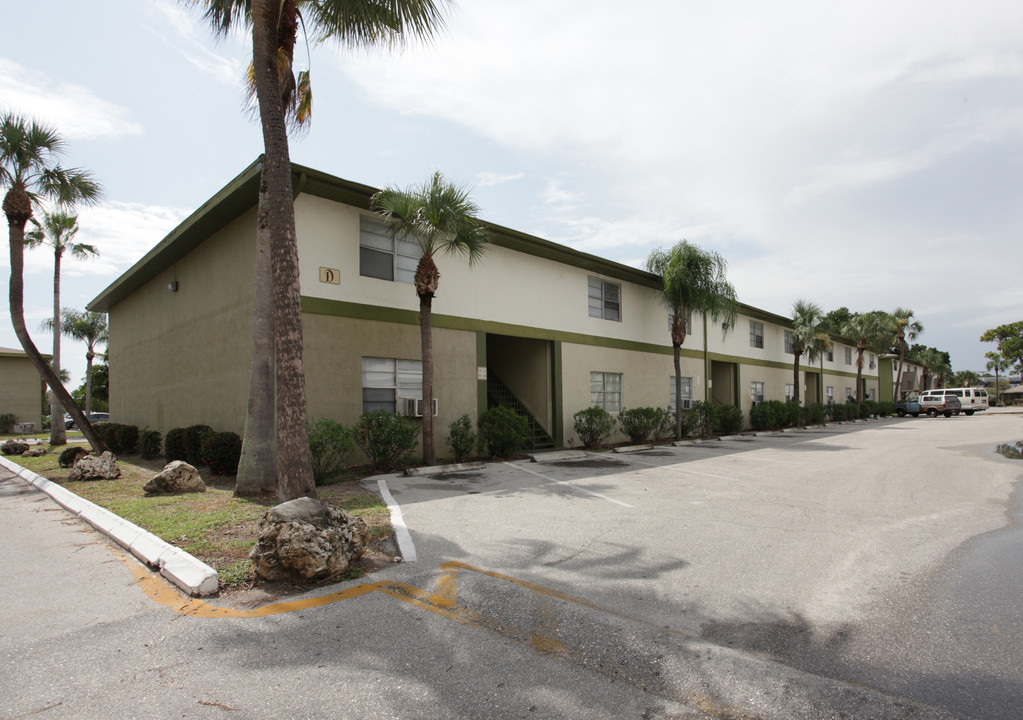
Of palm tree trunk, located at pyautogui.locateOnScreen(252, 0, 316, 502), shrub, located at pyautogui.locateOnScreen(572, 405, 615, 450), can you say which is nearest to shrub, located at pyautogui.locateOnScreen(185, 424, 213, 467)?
palm tree trunk, located at pyautogui.locateOnScreen(252, 0, 316, 502)

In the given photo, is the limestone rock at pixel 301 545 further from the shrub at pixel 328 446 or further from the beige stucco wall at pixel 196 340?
the beige stucco wall at pixel 196 340

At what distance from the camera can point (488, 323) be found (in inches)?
596

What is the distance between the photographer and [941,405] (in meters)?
41.2

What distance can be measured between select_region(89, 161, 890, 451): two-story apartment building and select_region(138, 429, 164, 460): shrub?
1.92 ft

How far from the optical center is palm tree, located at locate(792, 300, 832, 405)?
3034 centimetres

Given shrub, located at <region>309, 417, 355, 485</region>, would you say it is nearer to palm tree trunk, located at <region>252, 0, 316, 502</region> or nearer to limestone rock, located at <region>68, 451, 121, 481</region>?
palm tree trunk, located at <region>252, 0, 316, 502</region>

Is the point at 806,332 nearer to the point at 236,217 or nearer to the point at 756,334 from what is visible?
the point at 756,334

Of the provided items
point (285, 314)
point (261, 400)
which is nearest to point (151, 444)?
point (261, 400)

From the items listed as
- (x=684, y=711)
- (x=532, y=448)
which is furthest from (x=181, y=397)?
(x=684, y=711)

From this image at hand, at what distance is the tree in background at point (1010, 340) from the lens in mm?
72688

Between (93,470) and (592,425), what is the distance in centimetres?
1201

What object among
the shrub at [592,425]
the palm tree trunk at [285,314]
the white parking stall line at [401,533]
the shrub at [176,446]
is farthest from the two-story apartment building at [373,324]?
the white parking stall line at [401,533]

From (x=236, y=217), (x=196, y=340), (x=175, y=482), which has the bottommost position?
(x=175, y=482)

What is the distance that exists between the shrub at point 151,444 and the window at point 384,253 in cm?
800
